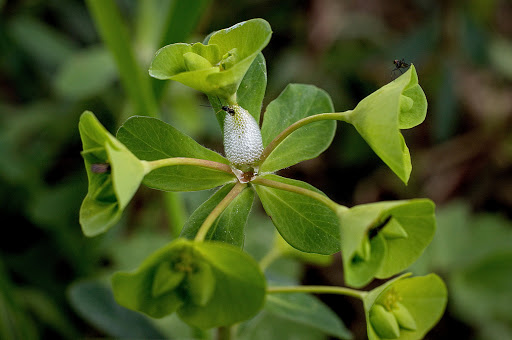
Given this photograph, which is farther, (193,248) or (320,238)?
(320,238)

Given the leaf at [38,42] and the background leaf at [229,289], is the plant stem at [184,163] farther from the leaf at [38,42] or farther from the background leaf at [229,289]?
the leaf at [38,42]

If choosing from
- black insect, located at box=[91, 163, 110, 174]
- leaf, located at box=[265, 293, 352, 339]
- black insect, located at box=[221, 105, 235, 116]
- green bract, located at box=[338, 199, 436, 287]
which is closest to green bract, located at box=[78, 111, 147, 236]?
black insect, located at box=[91, 163, 110, 174]

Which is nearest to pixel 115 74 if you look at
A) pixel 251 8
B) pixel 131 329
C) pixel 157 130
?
pixel 251 8

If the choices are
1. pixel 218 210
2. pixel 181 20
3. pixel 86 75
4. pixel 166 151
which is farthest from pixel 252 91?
pixel 86 75

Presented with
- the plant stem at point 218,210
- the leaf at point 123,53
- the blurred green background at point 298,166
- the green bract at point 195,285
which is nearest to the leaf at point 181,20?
the leaf at point 123,53

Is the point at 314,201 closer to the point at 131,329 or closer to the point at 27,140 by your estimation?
the point at 131,329

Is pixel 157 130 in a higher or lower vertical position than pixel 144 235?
higher

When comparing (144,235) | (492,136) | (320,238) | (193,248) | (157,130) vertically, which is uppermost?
Answer: (157,130)
